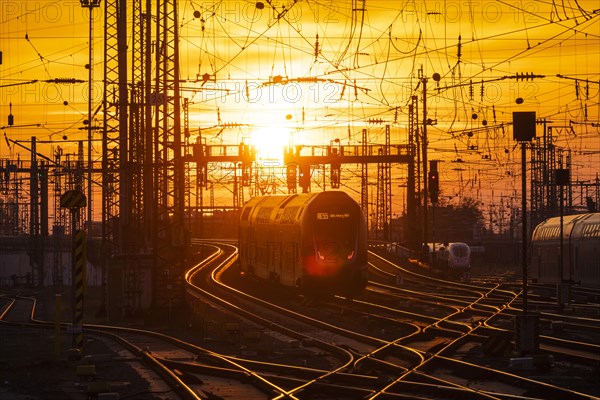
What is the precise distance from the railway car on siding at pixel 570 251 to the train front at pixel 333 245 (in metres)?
9.40

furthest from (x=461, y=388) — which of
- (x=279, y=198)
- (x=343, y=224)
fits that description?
(x=279, y=198)

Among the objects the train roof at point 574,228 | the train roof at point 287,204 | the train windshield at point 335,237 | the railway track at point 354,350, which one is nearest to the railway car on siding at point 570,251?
the train roof at point 574,228

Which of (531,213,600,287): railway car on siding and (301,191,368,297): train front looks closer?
(301,191,368,297): train front

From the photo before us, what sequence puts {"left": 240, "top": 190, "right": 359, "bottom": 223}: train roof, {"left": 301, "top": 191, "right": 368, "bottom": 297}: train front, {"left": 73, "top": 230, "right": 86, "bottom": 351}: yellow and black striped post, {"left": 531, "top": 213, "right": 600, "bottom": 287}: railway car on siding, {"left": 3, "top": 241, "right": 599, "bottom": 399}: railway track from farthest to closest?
{"left": 531, "top": 213, "right": 600, "bottom": 287}: railway car on siding, {"left": 240, "top": 190, "right": 359, "bottom": 223}: train roof, {"left": 301, "top": 191, "right": 368, "bottom": 297}: train front, {"left": 73, "top": 230, "right": 86, "bottom": 351}: yellow and black striped post, {"left": 3, "top": 241, "right": 599, "bottom": 399}: railway track

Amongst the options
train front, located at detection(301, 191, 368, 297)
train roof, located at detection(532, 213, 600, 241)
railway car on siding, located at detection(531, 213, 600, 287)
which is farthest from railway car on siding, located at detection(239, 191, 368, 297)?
train roof, located at detection(532, 213, 600, 241)

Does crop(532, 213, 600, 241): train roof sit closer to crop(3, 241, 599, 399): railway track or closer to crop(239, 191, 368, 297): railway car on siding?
crop(3, 241, 599, 399): railway track

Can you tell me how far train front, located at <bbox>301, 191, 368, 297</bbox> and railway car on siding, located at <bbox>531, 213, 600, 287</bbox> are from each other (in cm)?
940

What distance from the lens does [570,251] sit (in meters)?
47.4

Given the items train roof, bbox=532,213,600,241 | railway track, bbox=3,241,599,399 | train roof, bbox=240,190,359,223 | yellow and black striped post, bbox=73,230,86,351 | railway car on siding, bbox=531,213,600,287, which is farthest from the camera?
train roof, bbox=532,213,600,241

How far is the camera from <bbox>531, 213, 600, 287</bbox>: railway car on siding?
155ft

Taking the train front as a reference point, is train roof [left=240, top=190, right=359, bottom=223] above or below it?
above

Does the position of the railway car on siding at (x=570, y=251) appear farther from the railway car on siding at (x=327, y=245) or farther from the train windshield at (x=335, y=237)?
the train windshield at (x=335, y=237)

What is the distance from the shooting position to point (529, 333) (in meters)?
22.8

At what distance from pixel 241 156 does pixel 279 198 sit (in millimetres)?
30666
